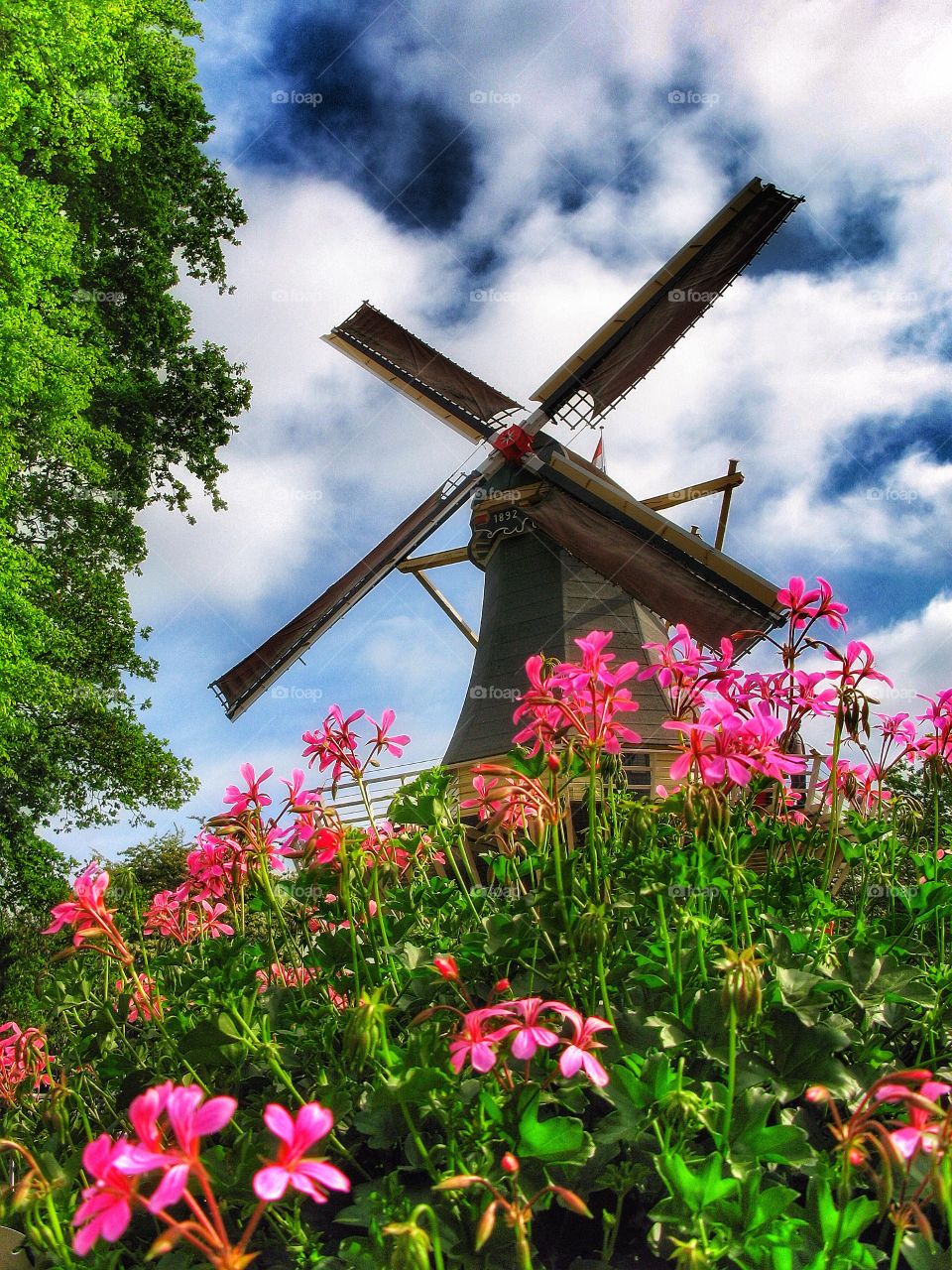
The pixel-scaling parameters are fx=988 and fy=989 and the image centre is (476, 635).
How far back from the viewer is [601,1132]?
1612 millimetres

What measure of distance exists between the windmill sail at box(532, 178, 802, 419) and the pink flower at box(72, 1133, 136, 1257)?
1521cm

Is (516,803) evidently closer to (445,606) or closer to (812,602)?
(812,602)

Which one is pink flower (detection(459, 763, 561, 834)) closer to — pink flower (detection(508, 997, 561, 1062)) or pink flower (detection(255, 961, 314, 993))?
pink flower (detection(508, 997, 561, 1062))

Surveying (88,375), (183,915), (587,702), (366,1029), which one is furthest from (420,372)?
(366,1029)

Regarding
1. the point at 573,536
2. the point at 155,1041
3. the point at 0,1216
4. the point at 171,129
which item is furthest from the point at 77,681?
the point at 0,1216

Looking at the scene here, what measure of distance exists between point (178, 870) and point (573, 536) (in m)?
10.1

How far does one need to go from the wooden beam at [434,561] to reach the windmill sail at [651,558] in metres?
1.66

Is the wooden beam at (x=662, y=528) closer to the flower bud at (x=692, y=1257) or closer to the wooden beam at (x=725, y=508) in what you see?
the wooden beam at (x=725, y=508)

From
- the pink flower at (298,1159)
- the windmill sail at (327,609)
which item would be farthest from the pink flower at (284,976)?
the windmill sail at (327,609)

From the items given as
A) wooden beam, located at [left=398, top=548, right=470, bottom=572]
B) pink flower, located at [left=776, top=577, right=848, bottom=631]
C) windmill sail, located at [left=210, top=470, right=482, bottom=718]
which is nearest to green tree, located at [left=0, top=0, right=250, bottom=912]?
windmill sail, located at [left=210, top=470, right=482, bottom=718]

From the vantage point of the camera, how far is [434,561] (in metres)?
15.7

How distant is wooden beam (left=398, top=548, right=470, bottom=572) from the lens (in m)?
15.5

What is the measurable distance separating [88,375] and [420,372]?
5855mm

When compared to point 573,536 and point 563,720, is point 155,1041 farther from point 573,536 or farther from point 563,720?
point 573,536
